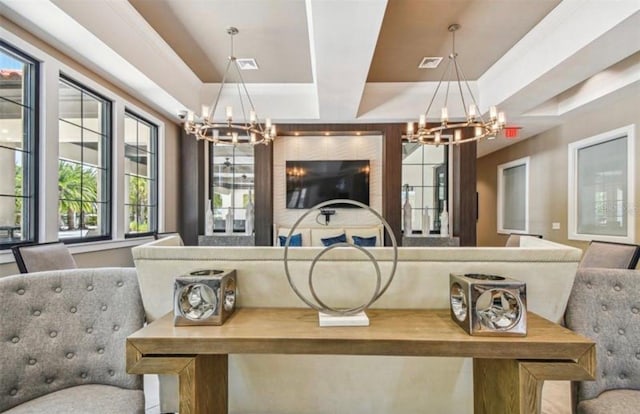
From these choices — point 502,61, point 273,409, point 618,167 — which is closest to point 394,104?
point 502,61

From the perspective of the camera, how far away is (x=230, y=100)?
4828 mm

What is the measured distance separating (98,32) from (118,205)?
181cm

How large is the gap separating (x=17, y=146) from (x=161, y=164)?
207 cm

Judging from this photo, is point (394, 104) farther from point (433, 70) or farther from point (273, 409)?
point (273, 409)

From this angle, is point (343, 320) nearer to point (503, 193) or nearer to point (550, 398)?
point (550, 398)

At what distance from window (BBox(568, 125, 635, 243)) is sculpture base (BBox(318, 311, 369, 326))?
438 cm

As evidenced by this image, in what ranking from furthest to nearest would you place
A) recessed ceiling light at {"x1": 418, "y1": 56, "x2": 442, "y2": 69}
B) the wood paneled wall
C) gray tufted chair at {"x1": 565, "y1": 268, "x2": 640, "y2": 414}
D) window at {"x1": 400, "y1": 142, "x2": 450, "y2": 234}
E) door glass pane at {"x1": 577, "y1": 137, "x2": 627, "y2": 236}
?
window at {"x1": 400, "y1": 142, "x2": 450, "y2": 234}, the wood paneled wall, door glass pane at {"x1": 577, "y1": 137, "x2": 627, "y2": 236}, recessed ceiling light at {"x1": 418, "y1": 56, "x2": 442, "y2": 69}, gray tufted chair at {"x1": 565, "y1": 268, "x2": 640, "y2": 414}

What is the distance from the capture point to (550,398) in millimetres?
1983

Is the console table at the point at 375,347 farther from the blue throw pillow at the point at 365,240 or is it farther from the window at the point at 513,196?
the window at the point at 513,196

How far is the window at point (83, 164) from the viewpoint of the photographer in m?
3.00

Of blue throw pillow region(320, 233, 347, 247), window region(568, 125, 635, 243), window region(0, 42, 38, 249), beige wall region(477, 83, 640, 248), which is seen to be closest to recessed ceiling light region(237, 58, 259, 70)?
window region(0, 42, 38, 249)

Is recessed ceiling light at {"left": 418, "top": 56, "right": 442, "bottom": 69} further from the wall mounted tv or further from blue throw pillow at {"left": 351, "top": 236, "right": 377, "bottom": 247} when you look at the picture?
blue throw pillow at {"left": 351, "top": 236, "right": 377, "bottom": 247}

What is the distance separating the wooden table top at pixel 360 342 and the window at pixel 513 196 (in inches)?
230

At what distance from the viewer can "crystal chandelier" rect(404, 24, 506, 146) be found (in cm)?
308
